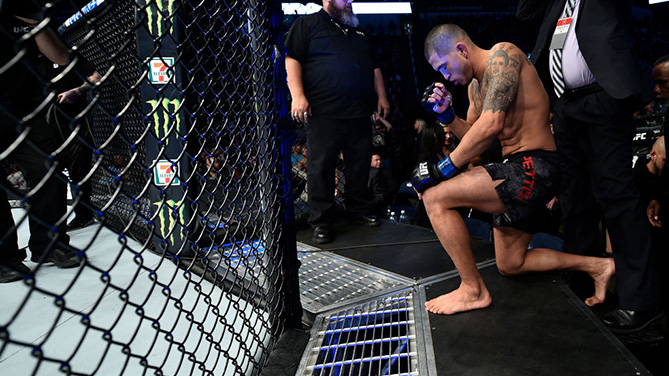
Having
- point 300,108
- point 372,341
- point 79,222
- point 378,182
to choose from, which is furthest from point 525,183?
point 79,222

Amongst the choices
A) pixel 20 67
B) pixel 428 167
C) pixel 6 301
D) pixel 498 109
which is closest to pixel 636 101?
pixel 498 109

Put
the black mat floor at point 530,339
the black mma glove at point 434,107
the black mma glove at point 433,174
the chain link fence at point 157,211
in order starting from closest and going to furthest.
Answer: the chain link fence at point 157,211, the black mat floor at point 530,339, the black mma glove at point 433,174, the black mma glove at point 434,107

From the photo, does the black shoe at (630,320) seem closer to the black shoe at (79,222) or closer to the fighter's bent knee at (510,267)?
the fighter's bent knee at (510,267)

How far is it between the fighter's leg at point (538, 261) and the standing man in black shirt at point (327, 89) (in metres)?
1.15

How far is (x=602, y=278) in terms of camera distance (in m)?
1.85

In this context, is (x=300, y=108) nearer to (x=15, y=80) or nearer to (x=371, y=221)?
(x=371, y=221)

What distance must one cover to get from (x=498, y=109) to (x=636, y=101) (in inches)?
24.5

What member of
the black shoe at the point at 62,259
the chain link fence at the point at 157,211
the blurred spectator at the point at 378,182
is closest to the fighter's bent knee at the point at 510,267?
the chain link fence at the point at 157,211

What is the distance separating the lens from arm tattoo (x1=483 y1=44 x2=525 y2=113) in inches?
66.2

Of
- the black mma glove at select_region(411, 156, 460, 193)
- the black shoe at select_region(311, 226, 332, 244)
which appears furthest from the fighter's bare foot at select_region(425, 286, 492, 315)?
the black shoe at select_region(311, 226, 332, 244)

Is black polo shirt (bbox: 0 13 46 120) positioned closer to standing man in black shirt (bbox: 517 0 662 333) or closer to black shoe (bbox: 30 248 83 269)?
black shoe (bbox: 30 248 83 269)

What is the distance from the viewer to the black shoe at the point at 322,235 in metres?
2.66

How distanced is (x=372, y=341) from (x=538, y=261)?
961mm

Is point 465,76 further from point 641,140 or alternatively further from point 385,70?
point 385,70
